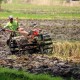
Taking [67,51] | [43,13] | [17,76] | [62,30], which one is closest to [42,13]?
[43,13]

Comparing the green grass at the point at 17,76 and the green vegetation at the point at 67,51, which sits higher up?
the green grass at the point at 17,76

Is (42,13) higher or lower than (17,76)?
lower

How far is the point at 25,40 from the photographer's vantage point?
19750mm

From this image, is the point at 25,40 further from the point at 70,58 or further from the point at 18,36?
the point at 70,58

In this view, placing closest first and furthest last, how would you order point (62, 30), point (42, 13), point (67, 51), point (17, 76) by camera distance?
point (17, 76)
point (67, 51)
point (62, 30)
point (42, 13)

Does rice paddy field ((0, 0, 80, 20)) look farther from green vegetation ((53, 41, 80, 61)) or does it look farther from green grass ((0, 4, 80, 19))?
green vegetation ((53, 41, 80, 61))

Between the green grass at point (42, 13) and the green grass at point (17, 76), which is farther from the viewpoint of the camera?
the green grass at point (42, 13)

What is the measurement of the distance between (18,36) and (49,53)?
6.12ft

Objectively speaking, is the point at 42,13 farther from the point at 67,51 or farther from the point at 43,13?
the point at 67,51

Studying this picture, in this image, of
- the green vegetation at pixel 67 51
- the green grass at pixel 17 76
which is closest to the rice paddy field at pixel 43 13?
the green vegetation at pixel 67 51

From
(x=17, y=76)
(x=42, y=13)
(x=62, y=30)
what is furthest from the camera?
(x=42, y=13)

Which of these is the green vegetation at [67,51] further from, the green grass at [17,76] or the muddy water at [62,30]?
the muddy water at [62,30]

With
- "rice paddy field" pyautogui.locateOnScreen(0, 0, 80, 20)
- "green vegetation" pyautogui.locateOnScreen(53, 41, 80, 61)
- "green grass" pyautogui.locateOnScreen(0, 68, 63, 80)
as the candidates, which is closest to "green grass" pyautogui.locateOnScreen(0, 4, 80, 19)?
"rice paddy field" pyautogui.locateOnScreen(0, 0, 80, 20)

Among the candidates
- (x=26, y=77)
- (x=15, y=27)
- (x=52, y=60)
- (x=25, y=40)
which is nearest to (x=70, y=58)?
(x=52, y=60)
